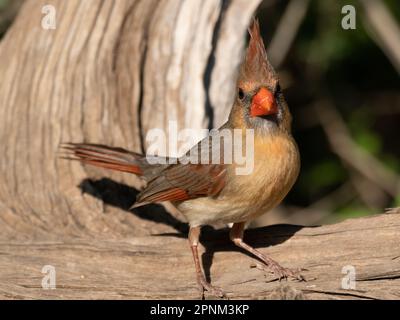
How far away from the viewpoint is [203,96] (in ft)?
17.1

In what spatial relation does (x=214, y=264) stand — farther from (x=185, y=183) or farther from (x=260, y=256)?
(x=185, y=183)

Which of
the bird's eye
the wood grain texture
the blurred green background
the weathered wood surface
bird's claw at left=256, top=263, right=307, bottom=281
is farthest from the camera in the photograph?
the blurred green background

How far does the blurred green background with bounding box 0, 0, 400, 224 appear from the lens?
21.6ft

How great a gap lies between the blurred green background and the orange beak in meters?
2.63

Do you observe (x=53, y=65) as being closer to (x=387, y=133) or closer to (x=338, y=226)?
(x=338, y=226)

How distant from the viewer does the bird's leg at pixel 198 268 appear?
3.81m

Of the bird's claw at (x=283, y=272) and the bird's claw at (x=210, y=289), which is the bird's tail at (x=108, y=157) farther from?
the bird's claw at (x=283, y=272)

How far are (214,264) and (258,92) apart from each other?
3.12 ft

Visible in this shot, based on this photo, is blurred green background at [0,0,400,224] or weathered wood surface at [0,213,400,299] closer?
weathered wood surface at [0,213,400,299]

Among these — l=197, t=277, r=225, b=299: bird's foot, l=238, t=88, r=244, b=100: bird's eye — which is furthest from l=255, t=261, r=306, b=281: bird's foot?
l=238, t=88, r=244, b=100: bird's eye

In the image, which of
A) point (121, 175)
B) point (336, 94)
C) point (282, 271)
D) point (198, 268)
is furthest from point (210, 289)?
point (336, 94)

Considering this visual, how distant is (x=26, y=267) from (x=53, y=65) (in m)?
1.68

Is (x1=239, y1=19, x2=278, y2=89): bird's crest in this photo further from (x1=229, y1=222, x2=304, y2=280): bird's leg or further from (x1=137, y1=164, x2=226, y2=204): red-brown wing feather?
(x1=229, y1=222, x2=304, y2=280): bird's leg

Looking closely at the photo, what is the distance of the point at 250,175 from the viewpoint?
12.9ft
